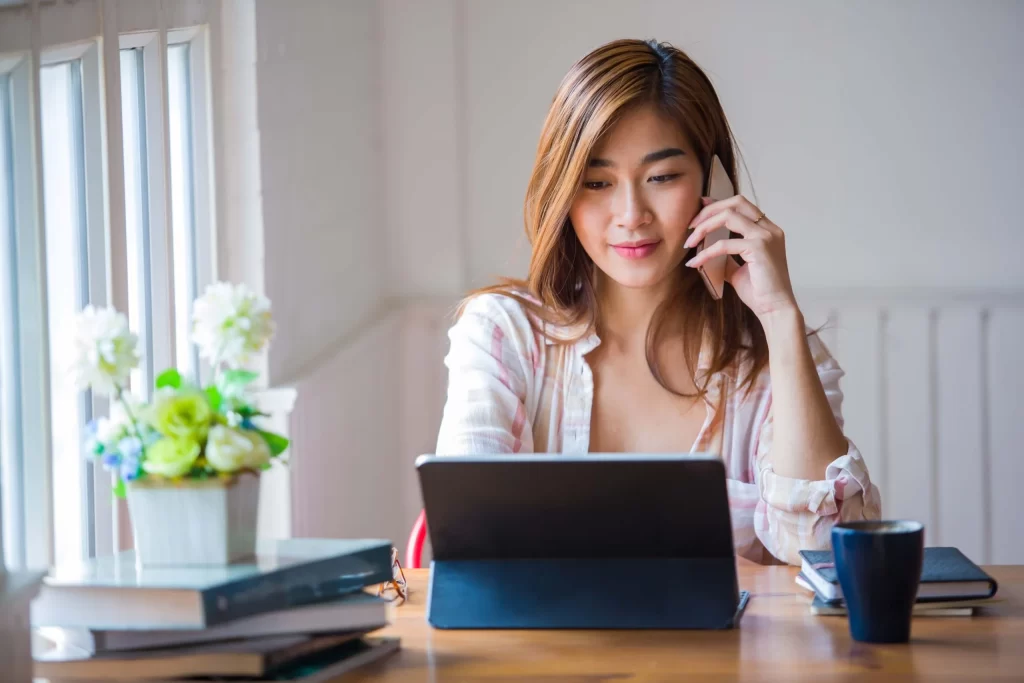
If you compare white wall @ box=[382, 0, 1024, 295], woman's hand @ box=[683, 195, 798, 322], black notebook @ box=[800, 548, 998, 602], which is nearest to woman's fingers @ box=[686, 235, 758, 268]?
woman's hand @ box=[683, 195, 798, 322]

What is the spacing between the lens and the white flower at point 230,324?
98 centimetres

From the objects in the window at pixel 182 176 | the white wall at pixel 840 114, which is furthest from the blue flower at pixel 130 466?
the white wall at pixel 840 114

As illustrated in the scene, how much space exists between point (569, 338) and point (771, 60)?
164cm

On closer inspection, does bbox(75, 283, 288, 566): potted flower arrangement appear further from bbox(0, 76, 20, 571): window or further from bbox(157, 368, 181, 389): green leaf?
bbox(0, 76, 20, 571): window

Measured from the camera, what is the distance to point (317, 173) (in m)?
2.69

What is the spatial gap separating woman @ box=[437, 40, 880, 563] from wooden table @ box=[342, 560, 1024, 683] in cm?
52

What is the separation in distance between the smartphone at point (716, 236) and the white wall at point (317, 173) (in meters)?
0.91

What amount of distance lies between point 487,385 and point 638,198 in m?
0.37

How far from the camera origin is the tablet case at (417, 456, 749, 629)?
42.2 inches

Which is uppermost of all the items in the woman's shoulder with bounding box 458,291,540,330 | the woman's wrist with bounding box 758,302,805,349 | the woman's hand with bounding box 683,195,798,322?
the woman's hand with bounding box 683,195,798,322

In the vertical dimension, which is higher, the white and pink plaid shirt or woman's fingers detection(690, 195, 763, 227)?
woman's fingers detection(690, 195, 763, 227)

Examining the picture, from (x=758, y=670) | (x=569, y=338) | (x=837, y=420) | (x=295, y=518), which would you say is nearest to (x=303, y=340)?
(x=295, y=518)

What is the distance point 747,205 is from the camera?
1775 mm

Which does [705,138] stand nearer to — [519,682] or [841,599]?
[841,599]
